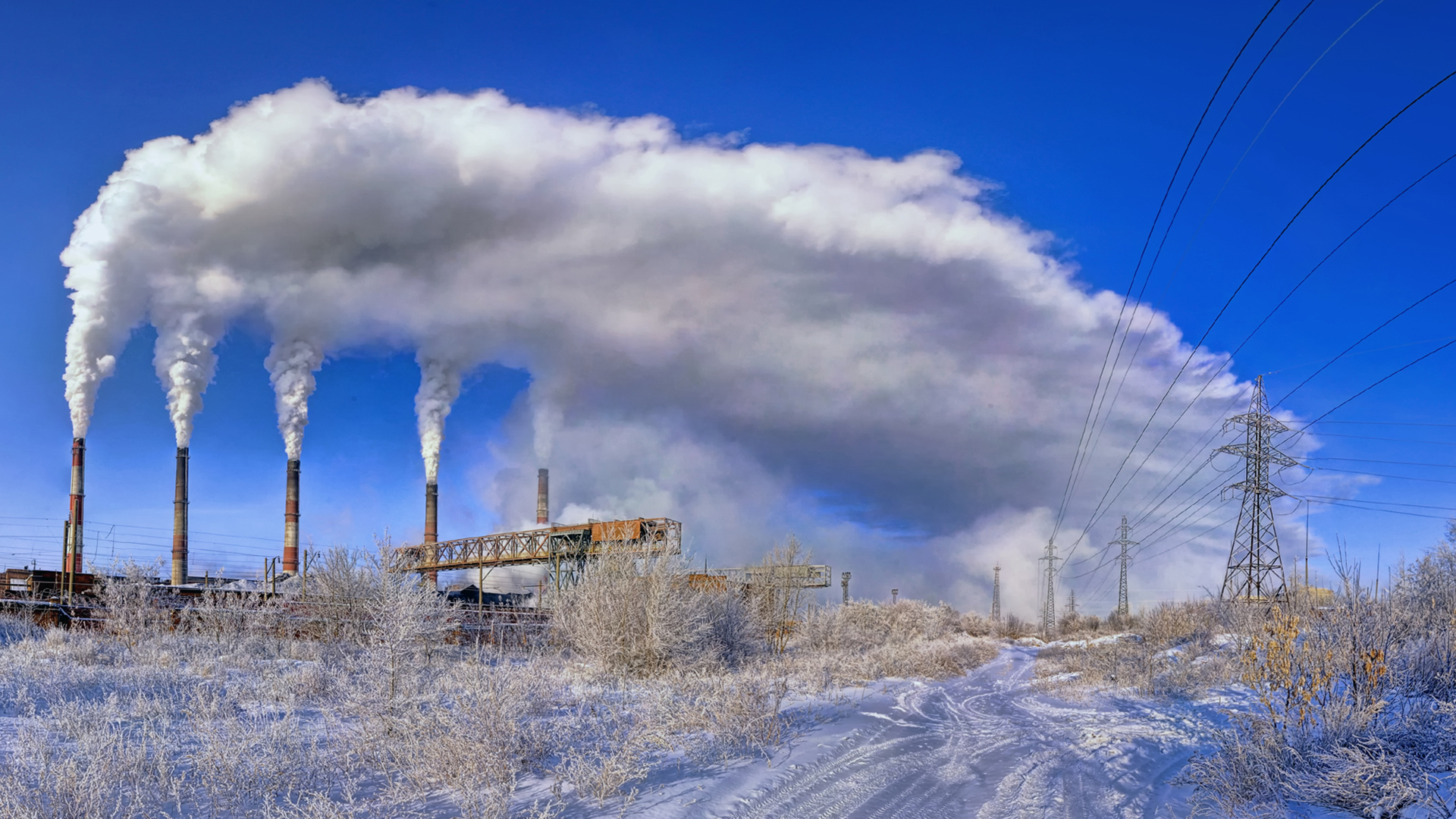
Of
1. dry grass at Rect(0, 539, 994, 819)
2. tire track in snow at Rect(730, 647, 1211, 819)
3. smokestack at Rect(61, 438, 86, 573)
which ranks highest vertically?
smokestack at Rect(61, 438, 86, 573)

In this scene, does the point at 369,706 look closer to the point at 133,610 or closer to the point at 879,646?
the point at 133,610

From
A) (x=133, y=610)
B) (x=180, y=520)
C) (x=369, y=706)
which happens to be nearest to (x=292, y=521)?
(x=180, y=520)

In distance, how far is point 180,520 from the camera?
39.2 meters

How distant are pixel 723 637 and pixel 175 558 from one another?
3086cm

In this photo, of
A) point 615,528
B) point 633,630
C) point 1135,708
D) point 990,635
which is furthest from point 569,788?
point 990,635

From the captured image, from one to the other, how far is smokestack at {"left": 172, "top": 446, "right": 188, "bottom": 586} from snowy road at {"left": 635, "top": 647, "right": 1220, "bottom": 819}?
36.3 m

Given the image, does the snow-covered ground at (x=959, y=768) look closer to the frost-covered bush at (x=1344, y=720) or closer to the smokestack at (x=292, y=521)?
the frost-covered bush at (x=1344, y=720)

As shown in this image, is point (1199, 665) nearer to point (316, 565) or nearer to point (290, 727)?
point (290, 727)

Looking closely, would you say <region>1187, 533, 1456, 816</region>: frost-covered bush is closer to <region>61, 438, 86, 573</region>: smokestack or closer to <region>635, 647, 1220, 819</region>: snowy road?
<region>635, 647, 1220, 819</region>: snowy road

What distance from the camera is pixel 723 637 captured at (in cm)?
2108

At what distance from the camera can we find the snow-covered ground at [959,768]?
7.89m

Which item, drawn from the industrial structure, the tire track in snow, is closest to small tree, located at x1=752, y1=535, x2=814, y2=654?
the tire track in snow

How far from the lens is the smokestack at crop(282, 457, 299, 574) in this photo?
4169 centimetres

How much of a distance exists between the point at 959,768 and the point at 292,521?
4044 cm
